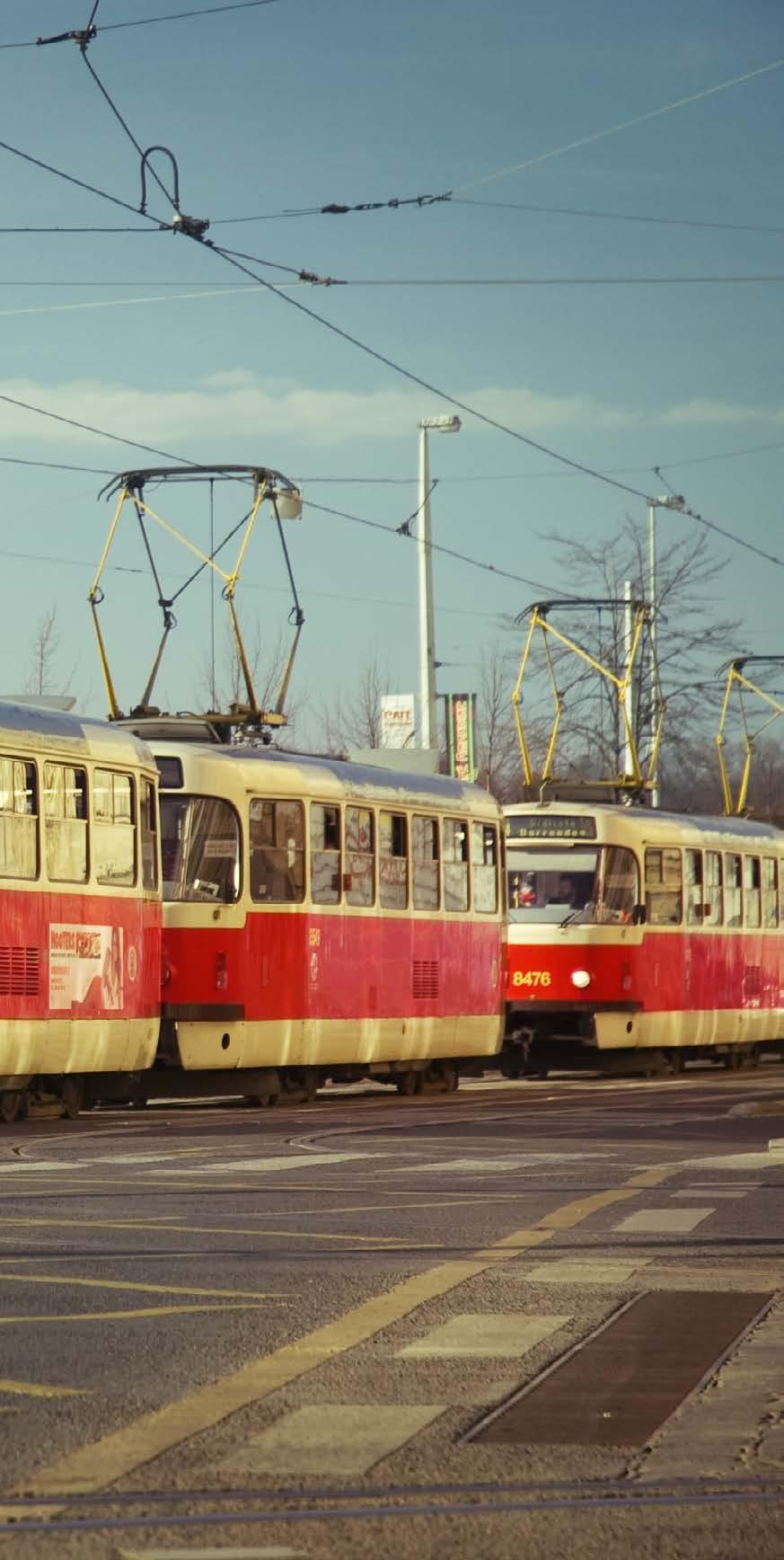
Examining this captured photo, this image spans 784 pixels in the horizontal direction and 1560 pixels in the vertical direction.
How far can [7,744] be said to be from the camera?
2003cm

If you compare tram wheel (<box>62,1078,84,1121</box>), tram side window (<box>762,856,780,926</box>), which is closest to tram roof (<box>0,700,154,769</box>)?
tram wheel (<box>62,1078,84,1121</box>)

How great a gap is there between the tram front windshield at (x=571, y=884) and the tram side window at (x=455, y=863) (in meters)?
3.62

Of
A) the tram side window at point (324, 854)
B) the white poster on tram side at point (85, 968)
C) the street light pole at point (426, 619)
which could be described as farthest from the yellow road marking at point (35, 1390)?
the street light pole at point (426, 619)

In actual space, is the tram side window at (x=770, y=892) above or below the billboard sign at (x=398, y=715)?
below

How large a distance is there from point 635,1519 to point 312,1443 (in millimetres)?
995

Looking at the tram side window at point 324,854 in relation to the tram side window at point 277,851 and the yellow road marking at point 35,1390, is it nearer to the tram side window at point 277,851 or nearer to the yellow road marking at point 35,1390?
the tram side window at point 277,851

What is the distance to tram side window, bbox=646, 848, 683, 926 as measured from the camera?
3288 centimetres

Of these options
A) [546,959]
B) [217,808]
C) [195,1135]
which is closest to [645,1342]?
[195,1135]

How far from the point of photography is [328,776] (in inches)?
995

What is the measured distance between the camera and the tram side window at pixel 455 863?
2800cm

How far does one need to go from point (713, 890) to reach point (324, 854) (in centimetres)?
1078

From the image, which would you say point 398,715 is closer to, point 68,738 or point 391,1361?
point 68,738

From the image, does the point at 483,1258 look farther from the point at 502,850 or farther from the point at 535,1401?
the point at 502,850

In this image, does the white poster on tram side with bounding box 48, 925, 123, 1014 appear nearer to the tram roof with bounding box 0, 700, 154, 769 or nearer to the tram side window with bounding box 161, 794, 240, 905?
the tram roof with bounding box 0, 700, 154, 769
